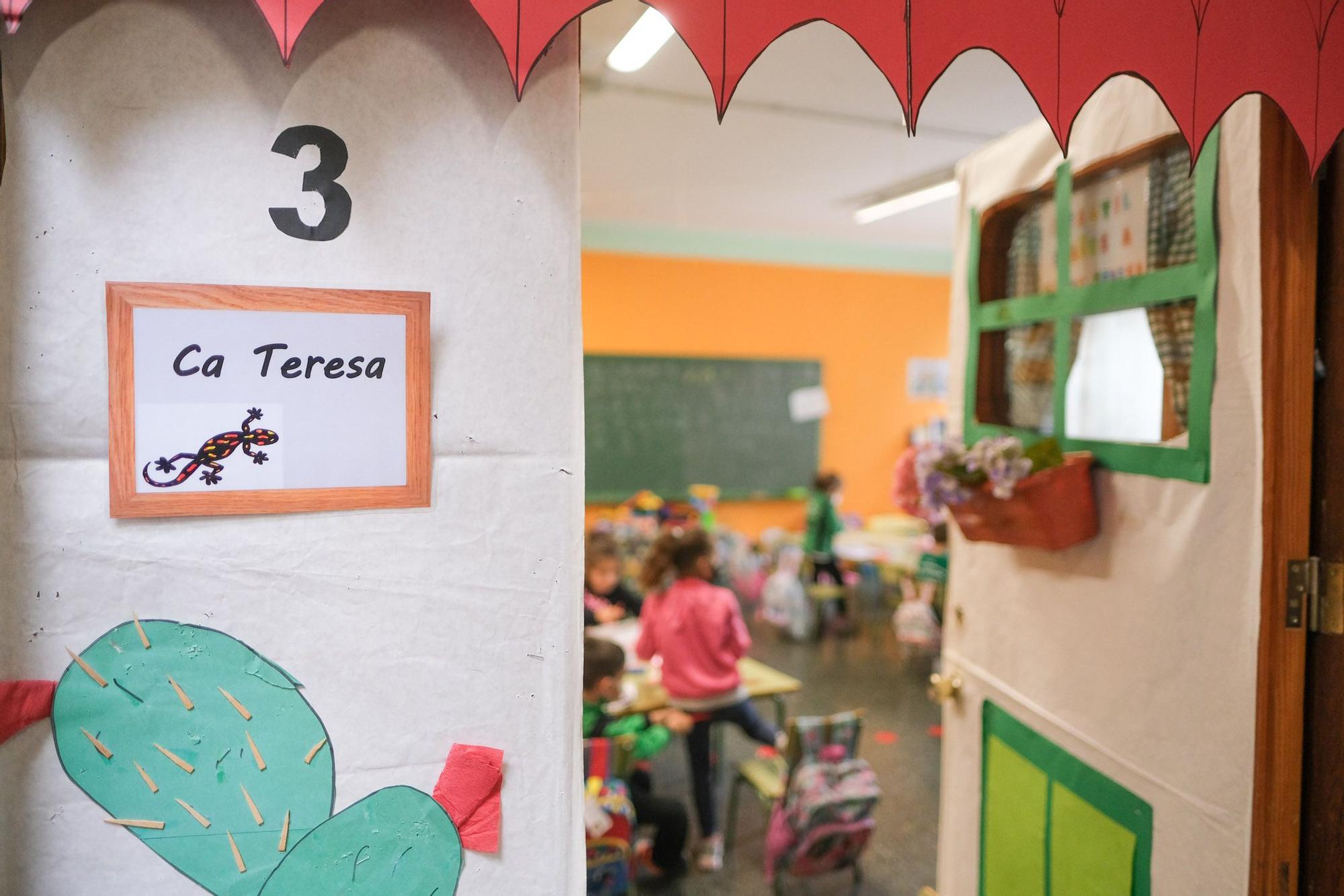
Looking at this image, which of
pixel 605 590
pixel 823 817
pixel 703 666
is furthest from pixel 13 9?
pixel 605 590

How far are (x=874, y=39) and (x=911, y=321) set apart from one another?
6901 mm

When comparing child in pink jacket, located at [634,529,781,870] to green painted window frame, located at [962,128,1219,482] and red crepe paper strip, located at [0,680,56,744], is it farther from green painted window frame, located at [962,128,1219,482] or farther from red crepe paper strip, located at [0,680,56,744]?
red crepe paper strip, located at [0,680,56,744]

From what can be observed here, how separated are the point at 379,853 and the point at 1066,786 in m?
1.21

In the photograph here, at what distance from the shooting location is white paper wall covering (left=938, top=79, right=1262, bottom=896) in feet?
3.65

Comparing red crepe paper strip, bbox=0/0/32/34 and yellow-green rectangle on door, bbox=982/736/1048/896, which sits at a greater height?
red crepe paper strip, bbox=0/0/32/34

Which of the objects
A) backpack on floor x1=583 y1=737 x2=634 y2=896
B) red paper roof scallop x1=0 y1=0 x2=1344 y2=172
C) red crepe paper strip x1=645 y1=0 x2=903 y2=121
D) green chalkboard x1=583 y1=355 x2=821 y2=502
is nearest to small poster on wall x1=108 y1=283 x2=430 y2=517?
red paper roof scallop x1=0 y1=0 x2=1344 y2=172

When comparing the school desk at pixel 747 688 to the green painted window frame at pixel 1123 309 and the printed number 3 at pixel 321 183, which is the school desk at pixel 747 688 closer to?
the green painted window frame at pixel 1123 309

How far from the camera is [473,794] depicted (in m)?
0.86

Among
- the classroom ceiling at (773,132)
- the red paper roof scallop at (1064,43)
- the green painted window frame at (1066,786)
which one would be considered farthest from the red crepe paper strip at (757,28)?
the classroom ceiling at (773,132)

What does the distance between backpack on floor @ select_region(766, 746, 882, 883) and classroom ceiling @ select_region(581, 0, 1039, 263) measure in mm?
1971

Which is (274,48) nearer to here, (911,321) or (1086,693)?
(1086,693)

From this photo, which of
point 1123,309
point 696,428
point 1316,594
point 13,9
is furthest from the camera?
point 696,428

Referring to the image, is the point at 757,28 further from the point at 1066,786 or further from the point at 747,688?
the point at 747,688

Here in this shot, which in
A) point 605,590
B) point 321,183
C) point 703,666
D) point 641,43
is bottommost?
point 703,666
